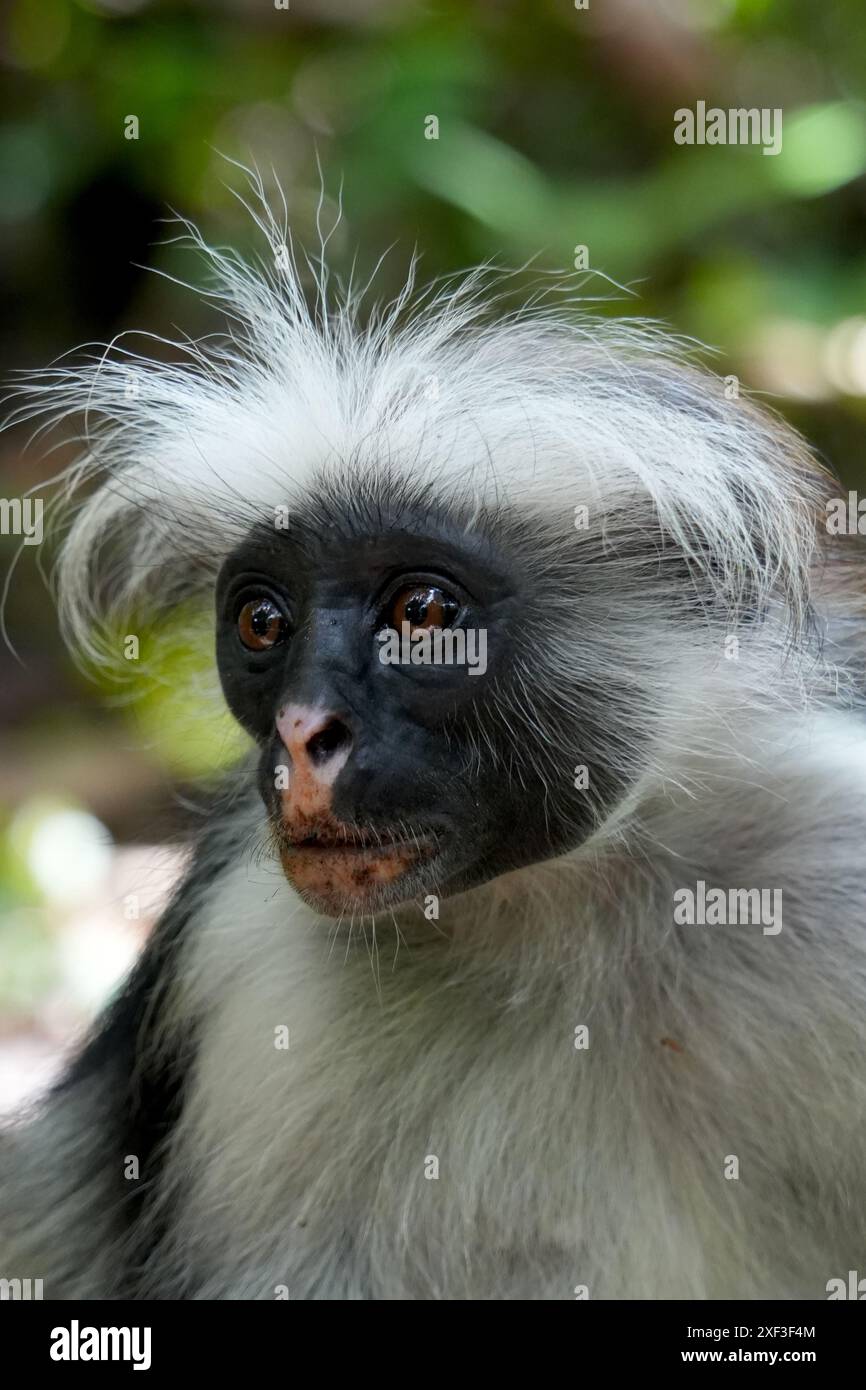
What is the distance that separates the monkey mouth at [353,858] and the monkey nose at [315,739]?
0.41 ft

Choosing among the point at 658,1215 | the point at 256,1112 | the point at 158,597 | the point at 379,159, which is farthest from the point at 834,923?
the point at 379,159

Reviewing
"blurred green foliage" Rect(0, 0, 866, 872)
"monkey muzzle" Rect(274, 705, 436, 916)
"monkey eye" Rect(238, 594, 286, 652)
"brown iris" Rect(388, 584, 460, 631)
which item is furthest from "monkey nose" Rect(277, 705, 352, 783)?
"blurred green foliage" Rect(0, 0, 866, 872)

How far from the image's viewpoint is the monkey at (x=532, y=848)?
3.45m

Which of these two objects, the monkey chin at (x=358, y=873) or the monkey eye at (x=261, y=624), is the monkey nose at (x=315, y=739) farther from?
the monkey eye at (x=261, y=624)

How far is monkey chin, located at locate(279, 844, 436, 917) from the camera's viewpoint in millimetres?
3318

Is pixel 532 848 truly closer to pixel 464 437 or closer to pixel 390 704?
pixel 390 704

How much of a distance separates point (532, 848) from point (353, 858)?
0.45 m

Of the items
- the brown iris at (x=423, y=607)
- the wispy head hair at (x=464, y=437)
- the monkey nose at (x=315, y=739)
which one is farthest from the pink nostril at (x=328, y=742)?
the wispy head hair at (x=464, y=437)

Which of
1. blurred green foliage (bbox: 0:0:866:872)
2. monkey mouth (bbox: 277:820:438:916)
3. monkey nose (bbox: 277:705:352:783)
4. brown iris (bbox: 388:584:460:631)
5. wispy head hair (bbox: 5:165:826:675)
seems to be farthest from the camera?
blurred green foliage (bbox: 0:0:866:872)

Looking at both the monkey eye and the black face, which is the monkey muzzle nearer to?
the black face

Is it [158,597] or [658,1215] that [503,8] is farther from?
[658,1215]

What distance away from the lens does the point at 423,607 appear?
3.42 metres

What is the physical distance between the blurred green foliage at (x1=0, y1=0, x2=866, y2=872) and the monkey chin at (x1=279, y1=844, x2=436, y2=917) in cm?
474

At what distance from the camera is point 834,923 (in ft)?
11.5
